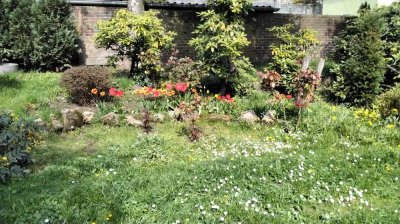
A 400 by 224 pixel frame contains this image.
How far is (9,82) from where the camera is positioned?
7891 mm

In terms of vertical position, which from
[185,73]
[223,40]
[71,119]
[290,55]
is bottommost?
[71,119]

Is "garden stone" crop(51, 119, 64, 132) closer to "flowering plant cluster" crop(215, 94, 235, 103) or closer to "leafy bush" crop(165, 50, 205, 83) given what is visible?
"leafy bush" crop(165, 50, 205, 83)

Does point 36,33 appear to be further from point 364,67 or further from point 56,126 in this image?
point 364,67

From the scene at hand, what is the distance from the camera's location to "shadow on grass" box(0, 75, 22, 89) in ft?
25.1

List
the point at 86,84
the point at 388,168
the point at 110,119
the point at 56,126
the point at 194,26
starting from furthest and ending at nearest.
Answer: the point at 194,26 < the point at 86,84 < the point at 110,119 < the point at 56,126 < the point at 388,168

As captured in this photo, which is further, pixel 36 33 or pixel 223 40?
pixel 36 33

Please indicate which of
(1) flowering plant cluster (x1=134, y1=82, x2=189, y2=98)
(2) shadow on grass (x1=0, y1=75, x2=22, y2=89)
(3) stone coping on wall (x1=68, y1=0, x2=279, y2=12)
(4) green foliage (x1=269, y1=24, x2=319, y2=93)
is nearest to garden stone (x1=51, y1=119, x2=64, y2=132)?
(1) flowering plant cluster (x1=134, y1=82, x2=189, y2=98)

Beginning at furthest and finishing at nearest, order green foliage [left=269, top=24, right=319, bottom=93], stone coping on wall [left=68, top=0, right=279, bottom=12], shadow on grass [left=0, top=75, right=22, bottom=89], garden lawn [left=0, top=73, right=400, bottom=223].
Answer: stone coping on wall [left=68, top=0, right=279, bottom=12], green foliage [left=269, top=24, right=319, bottom=93], shadow on grass [left=0, top=75, right=22, bottom=89], garden lawn [left=0, top=73, right=400, bottom=223]

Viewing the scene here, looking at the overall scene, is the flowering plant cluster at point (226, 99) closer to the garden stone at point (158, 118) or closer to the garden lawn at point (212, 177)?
the garden lawn at point (212, 177)

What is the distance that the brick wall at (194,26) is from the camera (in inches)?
384

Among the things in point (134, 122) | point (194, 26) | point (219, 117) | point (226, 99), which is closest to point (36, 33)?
point (134, 122)

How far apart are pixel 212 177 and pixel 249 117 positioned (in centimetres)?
249

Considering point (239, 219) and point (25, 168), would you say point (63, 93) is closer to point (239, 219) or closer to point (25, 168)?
point (25, 168)

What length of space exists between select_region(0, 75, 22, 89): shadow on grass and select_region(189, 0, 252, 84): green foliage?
355 centimetres
